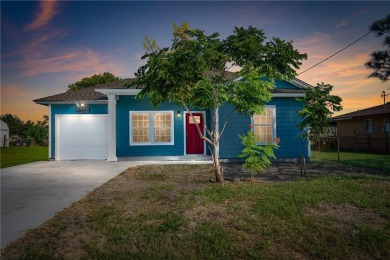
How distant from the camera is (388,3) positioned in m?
10.9

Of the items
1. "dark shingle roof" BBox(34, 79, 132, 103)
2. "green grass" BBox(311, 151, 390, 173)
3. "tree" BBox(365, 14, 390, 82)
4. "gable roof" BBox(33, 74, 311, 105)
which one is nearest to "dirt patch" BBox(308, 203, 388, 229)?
"green grass" BBox(311, 151, 390, 173)

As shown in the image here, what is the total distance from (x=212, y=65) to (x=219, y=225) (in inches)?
177

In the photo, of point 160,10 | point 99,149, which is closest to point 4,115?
point 99,149

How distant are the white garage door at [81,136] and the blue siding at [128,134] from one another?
1650 millimetres

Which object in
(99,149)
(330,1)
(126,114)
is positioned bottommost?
(99,149)

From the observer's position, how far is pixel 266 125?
1222cm

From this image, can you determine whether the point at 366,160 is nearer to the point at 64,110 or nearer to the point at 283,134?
the point at 283,134

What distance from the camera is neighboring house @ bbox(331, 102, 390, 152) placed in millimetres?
18266

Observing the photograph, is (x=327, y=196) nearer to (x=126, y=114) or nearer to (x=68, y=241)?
(x=68, y=241)

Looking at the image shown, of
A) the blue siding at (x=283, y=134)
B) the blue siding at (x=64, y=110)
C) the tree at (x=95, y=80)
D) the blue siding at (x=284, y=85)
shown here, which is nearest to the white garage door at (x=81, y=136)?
the blue siding at (x=64, y=110)

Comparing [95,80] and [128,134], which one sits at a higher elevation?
[95,80]

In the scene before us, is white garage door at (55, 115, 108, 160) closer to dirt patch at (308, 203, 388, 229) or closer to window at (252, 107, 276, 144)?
window at (252, 107, 276, 144)

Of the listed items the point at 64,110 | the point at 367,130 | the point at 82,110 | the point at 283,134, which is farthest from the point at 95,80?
the point at 367,130

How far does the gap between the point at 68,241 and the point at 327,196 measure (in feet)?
17.6
